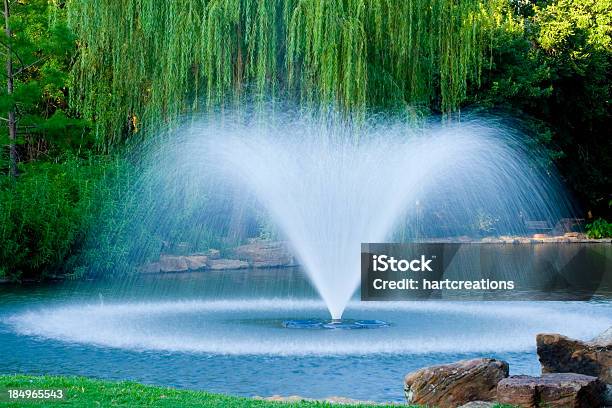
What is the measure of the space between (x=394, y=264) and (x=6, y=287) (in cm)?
840

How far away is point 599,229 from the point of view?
3756 centimetres

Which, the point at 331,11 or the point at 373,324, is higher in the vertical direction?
the point at 331,11

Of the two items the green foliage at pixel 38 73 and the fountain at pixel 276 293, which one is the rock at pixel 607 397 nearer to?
the fountain at pixel 276 293

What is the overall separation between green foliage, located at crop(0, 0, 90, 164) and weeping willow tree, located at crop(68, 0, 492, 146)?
3.16 m

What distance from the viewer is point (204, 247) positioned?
2312cm

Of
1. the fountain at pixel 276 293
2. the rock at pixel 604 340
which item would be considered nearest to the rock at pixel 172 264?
the fountain at pixel 276 293

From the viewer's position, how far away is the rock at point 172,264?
21719 mm

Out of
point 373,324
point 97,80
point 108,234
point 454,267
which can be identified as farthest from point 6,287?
point 454,267

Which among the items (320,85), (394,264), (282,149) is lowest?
(394,264)

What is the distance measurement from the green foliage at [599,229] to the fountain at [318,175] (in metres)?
18.5

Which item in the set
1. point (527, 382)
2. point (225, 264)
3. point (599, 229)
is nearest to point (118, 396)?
point (527, 382)

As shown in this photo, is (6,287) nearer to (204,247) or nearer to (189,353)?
(204,247)

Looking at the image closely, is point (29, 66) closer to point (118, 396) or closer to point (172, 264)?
point (172, 264)

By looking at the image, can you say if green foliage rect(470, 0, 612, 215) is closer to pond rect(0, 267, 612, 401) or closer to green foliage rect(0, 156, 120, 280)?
green foliage rect(0, 156, 120, 280)
